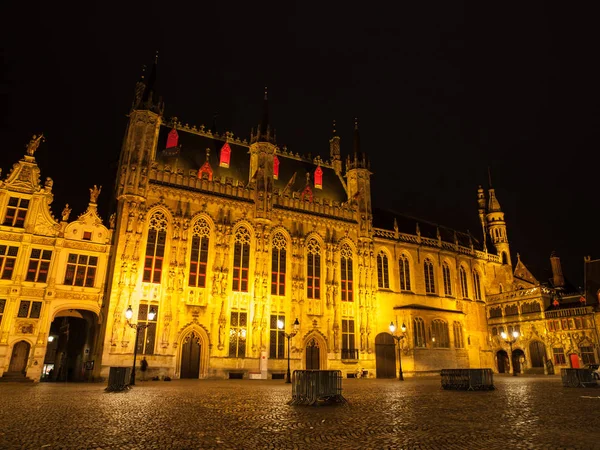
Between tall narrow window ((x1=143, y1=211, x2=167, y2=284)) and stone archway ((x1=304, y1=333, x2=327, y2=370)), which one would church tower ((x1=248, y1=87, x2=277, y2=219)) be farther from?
stone archway ((x1=304, y1=333, x2=327, y2=370))

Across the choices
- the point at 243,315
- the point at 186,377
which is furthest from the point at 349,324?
the point at 186,377

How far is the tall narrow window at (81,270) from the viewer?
29.2 meters

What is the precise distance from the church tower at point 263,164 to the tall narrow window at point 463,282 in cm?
2457

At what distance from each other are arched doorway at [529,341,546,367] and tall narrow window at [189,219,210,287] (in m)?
35.7

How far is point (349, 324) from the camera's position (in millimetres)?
37500

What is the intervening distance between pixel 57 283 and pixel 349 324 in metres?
23.6

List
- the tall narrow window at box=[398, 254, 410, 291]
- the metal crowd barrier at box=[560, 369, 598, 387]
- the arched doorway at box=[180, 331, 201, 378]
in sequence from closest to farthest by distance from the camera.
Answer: the metal crowd barrier at box=[560, 369, 598, 387] < the arched doorway at box=[180, 331, 201, 378] < the tall narrow window at box=[398, 254, 410, 291]

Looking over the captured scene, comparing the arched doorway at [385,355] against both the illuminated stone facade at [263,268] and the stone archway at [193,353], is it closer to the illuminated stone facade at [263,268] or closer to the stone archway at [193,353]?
the illuminated stone facade at [263,268]

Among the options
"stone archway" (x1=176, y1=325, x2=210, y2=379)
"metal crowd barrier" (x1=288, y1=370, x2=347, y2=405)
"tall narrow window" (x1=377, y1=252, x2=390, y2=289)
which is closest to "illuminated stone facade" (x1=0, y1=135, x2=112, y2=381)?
"stone archway" (x1=176, y1=325, x2=210, y2=379)

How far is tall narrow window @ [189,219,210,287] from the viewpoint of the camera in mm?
32344

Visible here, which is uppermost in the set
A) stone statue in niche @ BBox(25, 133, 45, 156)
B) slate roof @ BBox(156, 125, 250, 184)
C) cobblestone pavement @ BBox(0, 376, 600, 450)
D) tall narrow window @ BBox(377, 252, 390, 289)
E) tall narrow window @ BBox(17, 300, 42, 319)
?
slate roof @ BBox(156, 125, 250, 184)

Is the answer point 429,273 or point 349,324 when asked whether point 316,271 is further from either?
point 429,273

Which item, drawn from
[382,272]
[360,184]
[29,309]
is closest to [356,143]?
[360,184]

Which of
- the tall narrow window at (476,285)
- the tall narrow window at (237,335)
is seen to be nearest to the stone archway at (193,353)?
the tall narrow window at (237,335)
